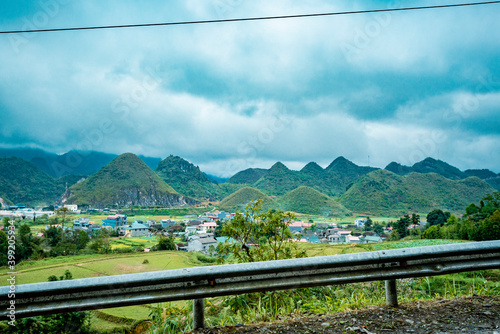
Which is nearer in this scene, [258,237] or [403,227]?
[258,237]

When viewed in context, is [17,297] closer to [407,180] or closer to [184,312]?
[184,312]

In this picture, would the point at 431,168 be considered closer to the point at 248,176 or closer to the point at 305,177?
the point at 305,177

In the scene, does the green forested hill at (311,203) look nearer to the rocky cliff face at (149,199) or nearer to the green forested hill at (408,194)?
the green forested hill at (408,194)

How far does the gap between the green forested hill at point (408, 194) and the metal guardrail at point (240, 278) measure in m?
48.4

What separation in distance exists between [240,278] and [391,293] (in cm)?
164

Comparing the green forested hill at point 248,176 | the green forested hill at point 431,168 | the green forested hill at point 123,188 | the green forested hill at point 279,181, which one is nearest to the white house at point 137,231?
the green forested hill at point 123,188

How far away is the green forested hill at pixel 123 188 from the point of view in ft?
83.3

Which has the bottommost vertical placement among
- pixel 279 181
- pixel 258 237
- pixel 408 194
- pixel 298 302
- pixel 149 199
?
pixel 408 194

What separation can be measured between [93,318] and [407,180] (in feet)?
211

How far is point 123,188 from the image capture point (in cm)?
2944

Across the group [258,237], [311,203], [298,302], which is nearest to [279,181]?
[311,203]

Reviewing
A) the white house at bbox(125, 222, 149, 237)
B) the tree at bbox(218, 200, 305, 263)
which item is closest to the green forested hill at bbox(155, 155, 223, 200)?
the white house at bbox(125, 222, 149, 237)

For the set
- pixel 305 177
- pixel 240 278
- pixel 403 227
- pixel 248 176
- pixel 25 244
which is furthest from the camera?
pixel 248 176

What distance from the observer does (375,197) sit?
49656 millimetres
